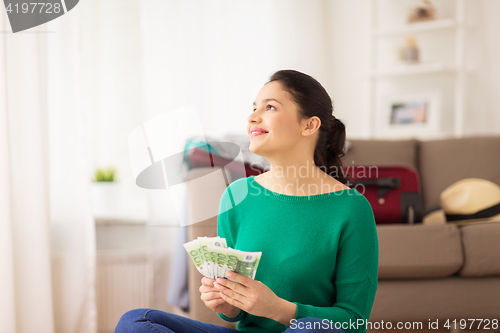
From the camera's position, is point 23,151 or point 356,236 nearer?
point 356,236

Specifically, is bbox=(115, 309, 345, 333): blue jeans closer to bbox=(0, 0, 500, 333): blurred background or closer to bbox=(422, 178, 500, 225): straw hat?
bbox=(0, 0, 500, 333): blurred background

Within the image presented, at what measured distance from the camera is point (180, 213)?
188 centimetres

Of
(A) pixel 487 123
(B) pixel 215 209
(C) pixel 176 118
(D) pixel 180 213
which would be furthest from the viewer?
(A) pixel 487 123

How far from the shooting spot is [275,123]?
3.27 ft

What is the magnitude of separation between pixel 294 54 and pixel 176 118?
117cm

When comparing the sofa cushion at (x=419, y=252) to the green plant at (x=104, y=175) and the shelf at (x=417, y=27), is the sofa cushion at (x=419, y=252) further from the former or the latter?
the shelf at (x=417, y=27)

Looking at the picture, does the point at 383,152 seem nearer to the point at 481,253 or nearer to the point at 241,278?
the point at 481,253

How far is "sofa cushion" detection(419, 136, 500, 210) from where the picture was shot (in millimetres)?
2240

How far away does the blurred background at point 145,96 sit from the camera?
1426 mm

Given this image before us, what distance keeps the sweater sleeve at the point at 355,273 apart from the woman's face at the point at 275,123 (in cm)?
24

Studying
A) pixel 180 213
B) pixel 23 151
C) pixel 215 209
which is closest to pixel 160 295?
pixel 180 213

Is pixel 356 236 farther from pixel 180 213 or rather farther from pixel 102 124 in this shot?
pixel 102 124

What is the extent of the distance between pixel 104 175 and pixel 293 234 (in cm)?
155

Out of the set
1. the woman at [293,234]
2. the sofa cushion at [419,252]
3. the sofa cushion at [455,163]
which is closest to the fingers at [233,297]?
the woman at [293,234]
